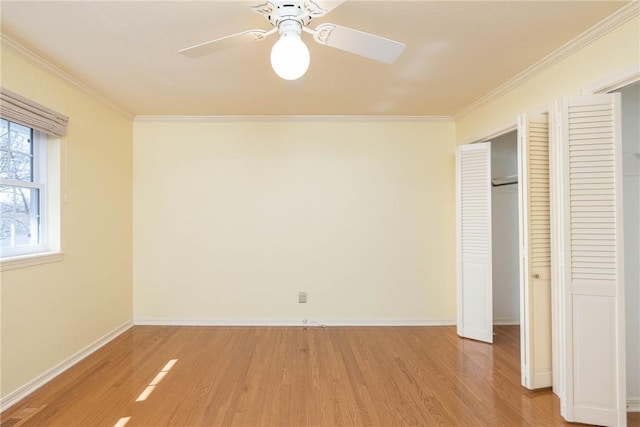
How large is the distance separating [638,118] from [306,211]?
300 cm

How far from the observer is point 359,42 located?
1650 mm

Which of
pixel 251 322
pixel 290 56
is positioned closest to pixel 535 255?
pixel 290 56

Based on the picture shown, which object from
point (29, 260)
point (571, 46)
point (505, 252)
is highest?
point (571, 46)

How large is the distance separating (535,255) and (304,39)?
2.31 meters

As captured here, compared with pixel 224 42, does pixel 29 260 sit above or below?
below

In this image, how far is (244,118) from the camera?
3.86 m

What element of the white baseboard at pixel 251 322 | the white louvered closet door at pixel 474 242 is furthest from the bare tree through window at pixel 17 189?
the white louvered closet door at pixel 474 242

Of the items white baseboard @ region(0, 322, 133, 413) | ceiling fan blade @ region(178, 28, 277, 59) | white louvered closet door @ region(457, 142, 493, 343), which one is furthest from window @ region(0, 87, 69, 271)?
white louvered closet door @ region(457, 142, 493, 343)

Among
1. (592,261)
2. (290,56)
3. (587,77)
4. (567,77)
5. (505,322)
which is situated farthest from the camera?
(505,322)

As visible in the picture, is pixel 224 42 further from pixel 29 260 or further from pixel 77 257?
pixel 77 257

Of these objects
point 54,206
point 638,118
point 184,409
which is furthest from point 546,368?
point 54,206

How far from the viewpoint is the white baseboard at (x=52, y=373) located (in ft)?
7.25

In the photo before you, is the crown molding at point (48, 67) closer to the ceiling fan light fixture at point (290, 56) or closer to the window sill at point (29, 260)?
the window sill at point (29, 260)

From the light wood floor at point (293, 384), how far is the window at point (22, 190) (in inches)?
44.5
